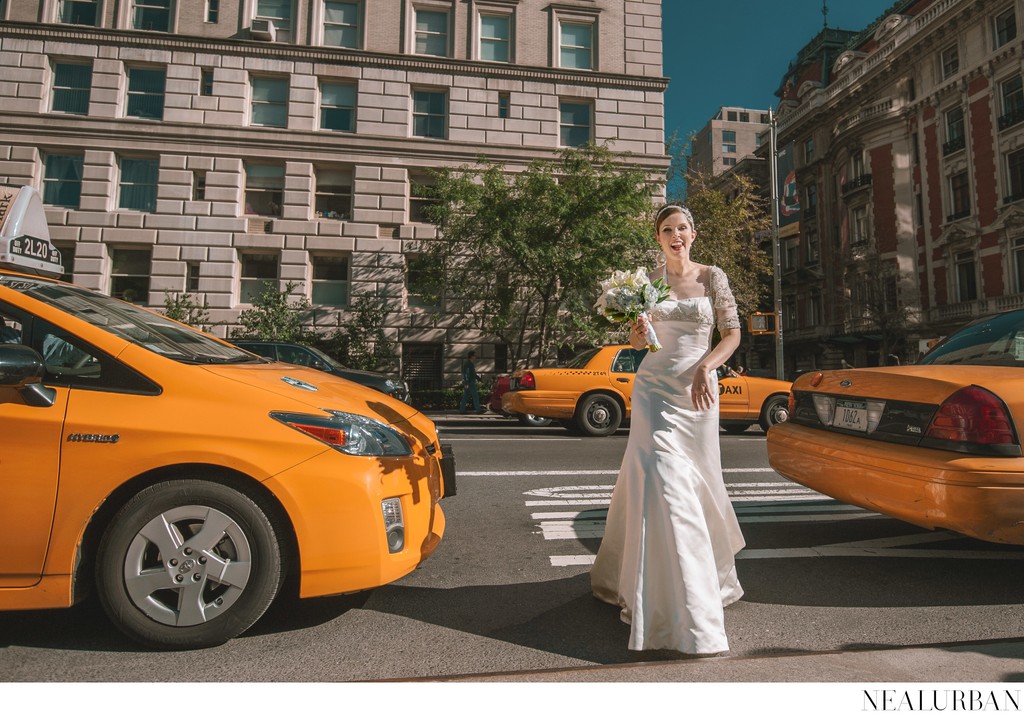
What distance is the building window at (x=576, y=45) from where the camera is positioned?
74.2 feet

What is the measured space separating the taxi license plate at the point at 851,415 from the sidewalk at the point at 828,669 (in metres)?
1.54

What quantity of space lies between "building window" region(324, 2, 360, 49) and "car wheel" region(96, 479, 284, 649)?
22.6 m

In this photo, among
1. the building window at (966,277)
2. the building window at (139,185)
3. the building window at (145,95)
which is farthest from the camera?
the building window at (966,277)

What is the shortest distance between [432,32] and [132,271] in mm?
13167

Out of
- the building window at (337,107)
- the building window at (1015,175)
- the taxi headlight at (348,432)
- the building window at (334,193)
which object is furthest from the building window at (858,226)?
the taxi headlight at (348,432)

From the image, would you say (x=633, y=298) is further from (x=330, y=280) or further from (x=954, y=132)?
(x=954, y=132)

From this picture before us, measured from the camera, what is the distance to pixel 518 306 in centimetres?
1909

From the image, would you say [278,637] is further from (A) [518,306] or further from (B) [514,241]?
(A) [518,306]

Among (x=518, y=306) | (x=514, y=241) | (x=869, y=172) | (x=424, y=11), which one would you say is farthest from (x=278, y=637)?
(x=869, y=172)

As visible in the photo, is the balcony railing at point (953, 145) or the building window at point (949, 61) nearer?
the balcony railing at point (953, 145)

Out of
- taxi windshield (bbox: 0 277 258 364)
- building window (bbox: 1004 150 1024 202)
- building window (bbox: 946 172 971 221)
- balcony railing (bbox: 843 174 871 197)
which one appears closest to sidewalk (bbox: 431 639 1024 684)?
taxi windshield (bbox: 0 277 258 364)

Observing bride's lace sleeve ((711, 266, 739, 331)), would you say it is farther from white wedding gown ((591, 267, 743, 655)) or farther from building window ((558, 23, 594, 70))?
building window ((558, 23, 594, 70))

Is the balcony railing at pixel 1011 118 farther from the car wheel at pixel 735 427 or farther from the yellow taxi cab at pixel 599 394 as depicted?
the yellow taxi cab at pixel 599 394

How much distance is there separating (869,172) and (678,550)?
1621 inches
